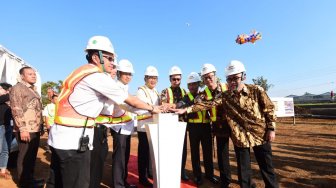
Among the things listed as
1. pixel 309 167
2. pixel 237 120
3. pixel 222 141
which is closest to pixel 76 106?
pixel 237 120

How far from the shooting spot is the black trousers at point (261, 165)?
3.71 metres

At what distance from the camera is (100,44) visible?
8.67ft

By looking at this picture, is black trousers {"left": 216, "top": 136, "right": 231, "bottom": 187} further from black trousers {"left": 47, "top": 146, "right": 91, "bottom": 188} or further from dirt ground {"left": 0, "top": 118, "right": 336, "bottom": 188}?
black trousers {"left": 47, "top": 146, "right": 91, "bottom": 188}

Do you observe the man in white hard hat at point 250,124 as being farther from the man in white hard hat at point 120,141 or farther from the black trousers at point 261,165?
the man in white hard hat at point 120,141

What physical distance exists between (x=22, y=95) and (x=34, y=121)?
19.5 inches

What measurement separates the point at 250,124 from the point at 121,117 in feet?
6.34

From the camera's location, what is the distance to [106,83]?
7.94ft

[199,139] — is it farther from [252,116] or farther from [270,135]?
[270,135]

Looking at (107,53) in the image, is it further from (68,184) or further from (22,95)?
(22,95)

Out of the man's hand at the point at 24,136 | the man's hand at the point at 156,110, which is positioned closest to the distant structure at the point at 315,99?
the man's hand at the point at 156,110

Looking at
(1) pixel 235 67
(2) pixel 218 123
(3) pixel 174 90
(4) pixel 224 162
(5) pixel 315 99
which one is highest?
(5) pixel 315 99

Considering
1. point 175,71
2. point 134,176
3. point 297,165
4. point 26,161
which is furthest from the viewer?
point 297,165

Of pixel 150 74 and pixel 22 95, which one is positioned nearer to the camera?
pixel 22 95

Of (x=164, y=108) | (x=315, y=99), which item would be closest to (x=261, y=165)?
(x=164, y=108)
